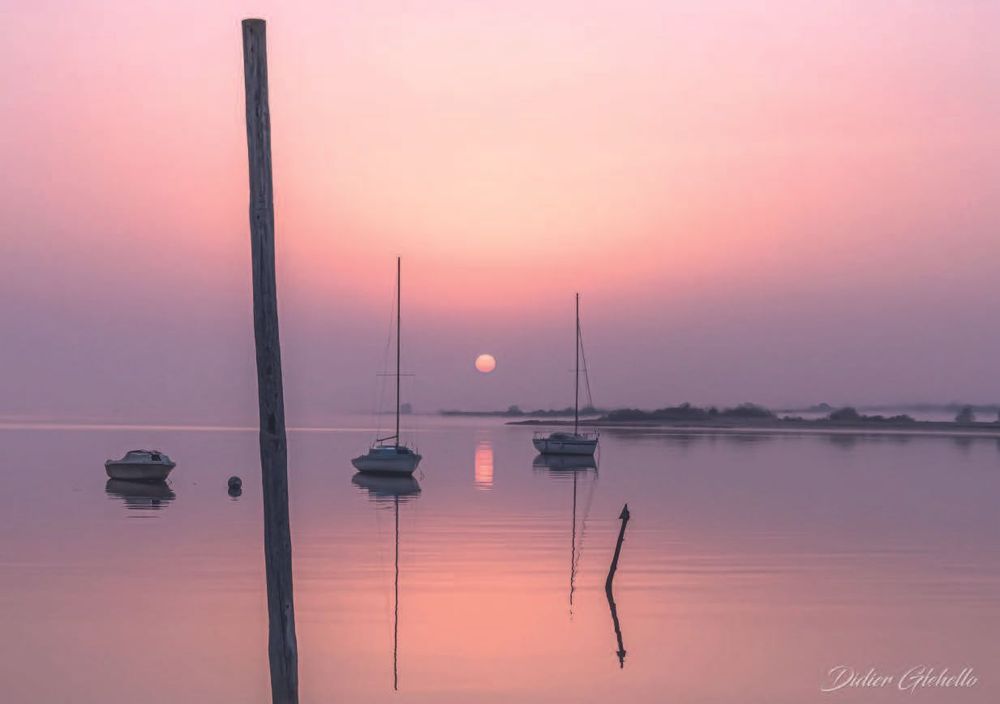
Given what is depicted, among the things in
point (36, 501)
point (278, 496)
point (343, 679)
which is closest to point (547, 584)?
point (343, 679)

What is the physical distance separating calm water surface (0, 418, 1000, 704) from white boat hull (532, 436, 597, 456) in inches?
1856

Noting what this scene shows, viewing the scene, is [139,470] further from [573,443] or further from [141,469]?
[573,443]

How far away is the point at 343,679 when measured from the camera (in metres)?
23.0

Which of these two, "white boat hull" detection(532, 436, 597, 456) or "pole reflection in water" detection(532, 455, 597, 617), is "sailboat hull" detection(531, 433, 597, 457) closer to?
"white boat hull" detection(532, 436, 597, 456)

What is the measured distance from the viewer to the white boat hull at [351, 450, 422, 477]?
283 feet

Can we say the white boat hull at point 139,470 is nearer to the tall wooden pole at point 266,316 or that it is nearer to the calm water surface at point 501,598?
the calm water surface at point 501,598

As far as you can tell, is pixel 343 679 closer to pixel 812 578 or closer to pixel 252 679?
pixel 252 679

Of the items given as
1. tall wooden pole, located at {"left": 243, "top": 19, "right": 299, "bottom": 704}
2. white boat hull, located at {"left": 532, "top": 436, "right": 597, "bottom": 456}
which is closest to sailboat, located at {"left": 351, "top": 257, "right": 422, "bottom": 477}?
white boat hull, located at {"left": 532, "top": 436, "right": 597, "bottom": 456}

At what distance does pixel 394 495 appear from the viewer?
240ft

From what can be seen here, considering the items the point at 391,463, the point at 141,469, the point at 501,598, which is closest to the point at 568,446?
the point at 391,463

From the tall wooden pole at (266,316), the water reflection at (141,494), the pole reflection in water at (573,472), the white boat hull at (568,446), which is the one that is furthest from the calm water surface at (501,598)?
the white boat hull at (568,446)

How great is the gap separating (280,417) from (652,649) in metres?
14.6

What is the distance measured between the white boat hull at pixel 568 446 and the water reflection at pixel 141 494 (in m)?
47.3

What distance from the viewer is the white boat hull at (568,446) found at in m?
118
